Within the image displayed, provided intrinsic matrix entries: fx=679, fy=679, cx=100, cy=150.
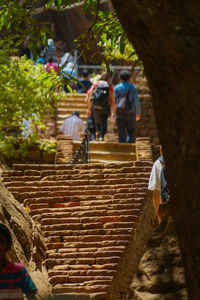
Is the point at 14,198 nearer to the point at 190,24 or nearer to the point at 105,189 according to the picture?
the point at 105,189

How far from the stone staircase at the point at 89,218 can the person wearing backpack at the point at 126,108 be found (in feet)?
17.0

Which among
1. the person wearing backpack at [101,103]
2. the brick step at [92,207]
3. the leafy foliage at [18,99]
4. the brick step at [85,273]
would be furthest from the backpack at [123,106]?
the brick step at [85,273]

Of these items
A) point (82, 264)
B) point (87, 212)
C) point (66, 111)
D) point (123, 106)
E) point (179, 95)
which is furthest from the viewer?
point (66, 111)

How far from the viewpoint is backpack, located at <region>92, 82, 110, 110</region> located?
16.9 meters

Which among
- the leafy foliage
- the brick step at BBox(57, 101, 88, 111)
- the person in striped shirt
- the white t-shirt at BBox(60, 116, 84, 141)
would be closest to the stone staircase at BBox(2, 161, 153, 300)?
the leafy foliage

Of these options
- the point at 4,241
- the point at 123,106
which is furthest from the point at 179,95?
the point at 123,106

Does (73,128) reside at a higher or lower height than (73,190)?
higher

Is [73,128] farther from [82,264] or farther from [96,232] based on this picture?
[82,264]

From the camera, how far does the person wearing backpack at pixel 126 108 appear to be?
17.1 metres

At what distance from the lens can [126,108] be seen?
56.1 ft

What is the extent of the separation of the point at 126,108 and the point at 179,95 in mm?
12876

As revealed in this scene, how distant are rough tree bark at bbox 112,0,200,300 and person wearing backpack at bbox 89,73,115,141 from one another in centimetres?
1245

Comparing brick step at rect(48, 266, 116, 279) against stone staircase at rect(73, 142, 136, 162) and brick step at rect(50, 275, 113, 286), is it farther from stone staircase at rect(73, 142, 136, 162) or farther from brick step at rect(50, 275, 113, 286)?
stone staircase at rect(73, 142, 136, 162)

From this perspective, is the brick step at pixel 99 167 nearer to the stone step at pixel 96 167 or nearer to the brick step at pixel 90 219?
the stone step at pixel 96 167
